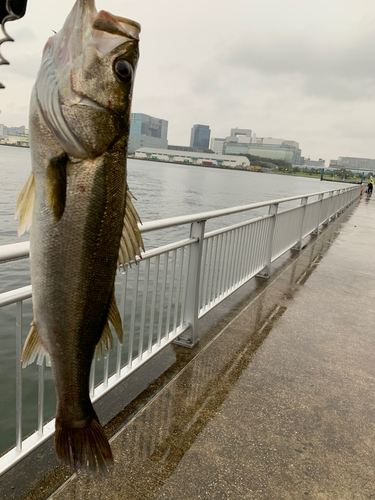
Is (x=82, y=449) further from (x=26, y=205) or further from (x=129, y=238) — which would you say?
(x=26, y=205)

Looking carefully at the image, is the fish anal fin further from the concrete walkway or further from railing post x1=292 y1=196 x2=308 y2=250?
railing post x1=292 y1=196 x2=308 y2=250

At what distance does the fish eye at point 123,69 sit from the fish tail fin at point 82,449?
1202mm

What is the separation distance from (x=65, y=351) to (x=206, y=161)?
437ft

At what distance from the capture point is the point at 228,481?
2666 mm

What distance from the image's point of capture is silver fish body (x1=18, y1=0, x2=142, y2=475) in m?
1.13

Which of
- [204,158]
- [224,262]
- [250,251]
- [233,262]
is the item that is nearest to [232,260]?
[233,262]

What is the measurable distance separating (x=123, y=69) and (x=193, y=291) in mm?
3371

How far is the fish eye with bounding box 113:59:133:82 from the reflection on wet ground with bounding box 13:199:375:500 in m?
2.37

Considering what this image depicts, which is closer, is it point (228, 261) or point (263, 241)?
point (228, 261)

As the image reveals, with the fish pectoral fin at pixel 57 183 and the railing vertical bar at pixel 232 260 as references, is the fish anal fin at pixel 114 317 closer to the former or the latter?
the fish pectoral fin at pixel 57 183

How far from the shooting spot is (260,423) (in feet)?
10.8

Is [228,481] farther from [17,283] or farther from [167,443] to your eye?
[17,283]

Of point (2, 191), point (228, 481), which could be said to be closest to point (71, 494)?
point (228, 481)

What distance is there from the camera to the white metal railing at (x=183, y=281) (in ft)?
8.08
